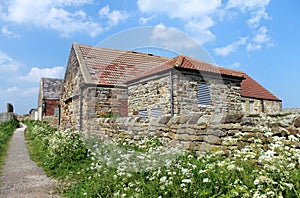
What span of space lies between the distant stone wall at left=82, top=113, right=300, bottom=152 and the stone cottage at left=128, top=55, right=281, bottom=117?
309 cm

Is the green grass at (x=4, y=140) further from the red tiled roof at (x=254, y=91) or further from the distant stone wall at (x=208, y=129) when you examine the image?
the red tiled roof at (x=254, y=91)

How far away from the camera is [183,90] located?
10930mm

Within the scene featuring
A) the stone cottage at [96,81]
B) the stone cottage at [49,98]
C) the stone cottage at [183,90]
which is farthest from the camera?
the stone cottage at [49,98]

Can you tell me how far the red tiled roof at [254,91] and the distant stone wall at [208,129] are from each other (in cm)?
1460

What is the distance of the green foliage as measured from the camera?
2998 millimetres

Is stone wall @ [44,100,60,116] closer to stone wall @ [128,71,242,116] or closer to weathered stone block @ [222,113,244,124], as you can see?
stone wall @ [128,71,242,116]

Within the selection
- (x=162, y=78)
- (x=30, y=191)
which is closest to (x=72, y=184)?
(x=30, y=191)

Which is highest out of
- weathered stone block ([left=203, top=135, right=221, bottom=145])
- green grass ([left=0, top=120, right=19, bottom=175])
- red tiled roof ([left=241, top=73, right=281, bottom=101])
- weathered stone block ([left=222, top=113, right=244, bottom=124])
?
red tiled roof ([left=241, top=73, right=281, bottom=101])

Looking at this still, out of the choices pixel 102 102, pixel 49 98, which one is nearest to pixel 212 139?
pixel 102 102

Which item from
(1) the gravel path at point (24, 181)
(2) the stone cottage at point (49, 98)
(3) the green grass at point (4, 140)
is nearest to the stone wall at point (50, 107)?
(2) the stone cottage at point (49, 98)

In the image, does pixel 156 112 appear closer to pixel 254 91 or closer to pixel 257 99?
pixel 257 99

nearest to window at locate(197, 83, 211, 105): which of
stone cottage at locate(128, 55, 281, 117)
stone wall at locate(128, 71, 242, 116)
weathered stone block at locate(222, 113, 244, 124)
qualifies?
stone cottage at locate(128, 55, 281, 117)

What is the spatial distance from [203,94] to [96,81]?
5292 millimetres

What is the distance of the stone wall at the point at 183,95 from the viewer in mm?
10820
